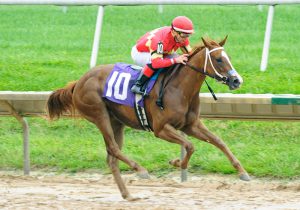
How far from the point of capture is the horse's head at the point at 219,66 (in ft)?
28.9

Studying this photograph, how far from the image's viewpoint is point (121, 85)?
9.48 m

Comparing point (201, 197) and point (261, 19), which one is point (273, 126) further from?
point (261, 19)

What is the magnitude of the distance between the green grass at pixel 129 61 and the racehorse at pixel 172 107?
3.49 feet

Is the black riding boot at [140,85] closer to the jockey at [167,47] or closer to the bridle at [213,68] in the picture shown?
the jockey at [167,47]

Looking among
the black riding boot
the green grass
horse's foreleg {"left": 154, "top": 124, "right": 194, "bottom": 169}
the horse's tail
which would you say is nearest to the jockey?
the black riding boot

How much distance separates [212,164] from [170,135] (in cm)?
135

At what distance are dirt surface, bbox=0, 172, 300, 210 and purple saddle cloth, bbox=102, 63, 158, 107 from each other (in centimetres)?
83

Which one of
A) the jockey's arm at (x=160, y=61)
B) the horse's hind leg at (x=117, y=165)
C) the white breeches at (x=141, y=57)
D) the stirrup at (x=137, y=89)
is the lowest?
the horse's hind leg at (x=117, y=165)

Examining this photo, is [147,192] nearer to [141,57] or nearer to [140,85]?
[140,85]

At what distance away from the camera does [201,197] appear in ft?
29.8

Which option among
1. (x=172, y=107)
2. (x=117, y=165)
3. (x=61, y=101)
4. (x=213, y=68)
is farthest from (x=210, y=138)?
(x=61, y=101)

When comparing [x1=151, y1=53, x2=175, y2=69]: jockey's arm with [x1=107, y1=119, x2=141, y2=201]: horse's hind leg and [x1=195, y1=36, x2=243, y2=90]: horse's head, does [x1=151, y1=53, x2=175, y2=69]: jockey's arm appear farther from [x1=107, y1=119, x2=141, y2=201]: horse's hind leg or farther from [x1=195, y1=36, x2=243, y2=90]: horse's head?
[x1=107, y1=119, x2=141, y2=201]: horse's hind leg

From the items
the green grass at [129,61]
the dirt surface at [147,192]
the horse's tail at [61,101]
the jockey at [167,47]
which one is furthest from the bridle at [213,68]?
the green grass at [129,61]

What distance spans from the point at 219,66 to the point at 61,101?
1779 mm
